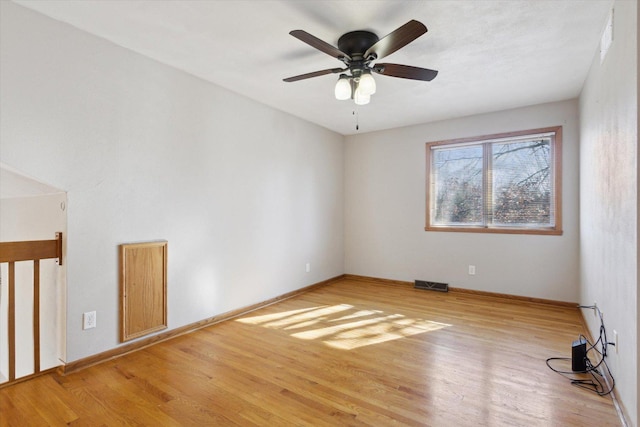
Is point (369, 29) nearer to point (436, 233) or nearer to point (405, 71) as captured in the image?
point (405, 71)

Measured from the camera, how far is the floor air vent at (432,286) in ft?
15.5

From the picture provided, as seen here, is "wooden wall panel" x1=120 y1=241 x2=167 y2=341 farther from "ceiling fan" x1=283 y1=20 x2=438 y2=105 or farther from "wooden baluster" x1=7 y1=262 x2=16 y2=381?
"ceiling fan" x1=283 y1=20 x2=438 y2=105

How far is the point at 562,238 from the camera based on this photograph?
3.96 meters

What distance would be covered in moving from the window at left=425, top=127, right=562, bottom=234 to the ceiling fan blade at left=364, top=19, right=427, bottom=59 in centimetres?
289

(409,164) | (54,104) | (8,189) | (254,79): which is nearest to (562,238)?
(409,164)

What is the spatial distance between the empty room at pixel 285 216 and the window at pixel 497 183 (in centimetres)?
3

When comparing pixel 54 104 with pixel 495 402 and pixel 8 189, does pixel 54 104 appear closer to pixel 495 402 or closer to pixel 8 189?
pixel 8 189

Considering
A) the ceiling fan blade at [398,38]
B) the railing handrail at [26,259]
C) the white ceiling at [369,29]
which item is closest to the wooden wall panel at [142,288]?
the railing handrail at [26,259]

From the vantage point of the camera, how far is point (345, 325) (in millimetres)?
3355

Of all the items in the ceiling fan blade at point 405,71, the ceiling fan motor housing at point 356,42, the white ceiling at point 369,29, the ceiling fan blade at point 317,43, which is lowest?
the ceiling fan blade at point 405,71

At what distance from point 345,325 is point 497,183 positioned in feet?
9.61

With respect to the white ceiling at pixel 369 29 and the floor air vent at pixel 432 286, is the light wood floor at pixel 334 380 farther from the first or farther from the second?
the white ceiling at pixel 369 29

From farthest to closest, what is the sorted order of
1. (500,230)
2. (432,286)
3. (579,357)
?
(432,286) → (500,230) → (579,357)

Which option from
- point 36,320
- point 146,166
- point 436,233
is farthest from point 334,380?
point 436,233
